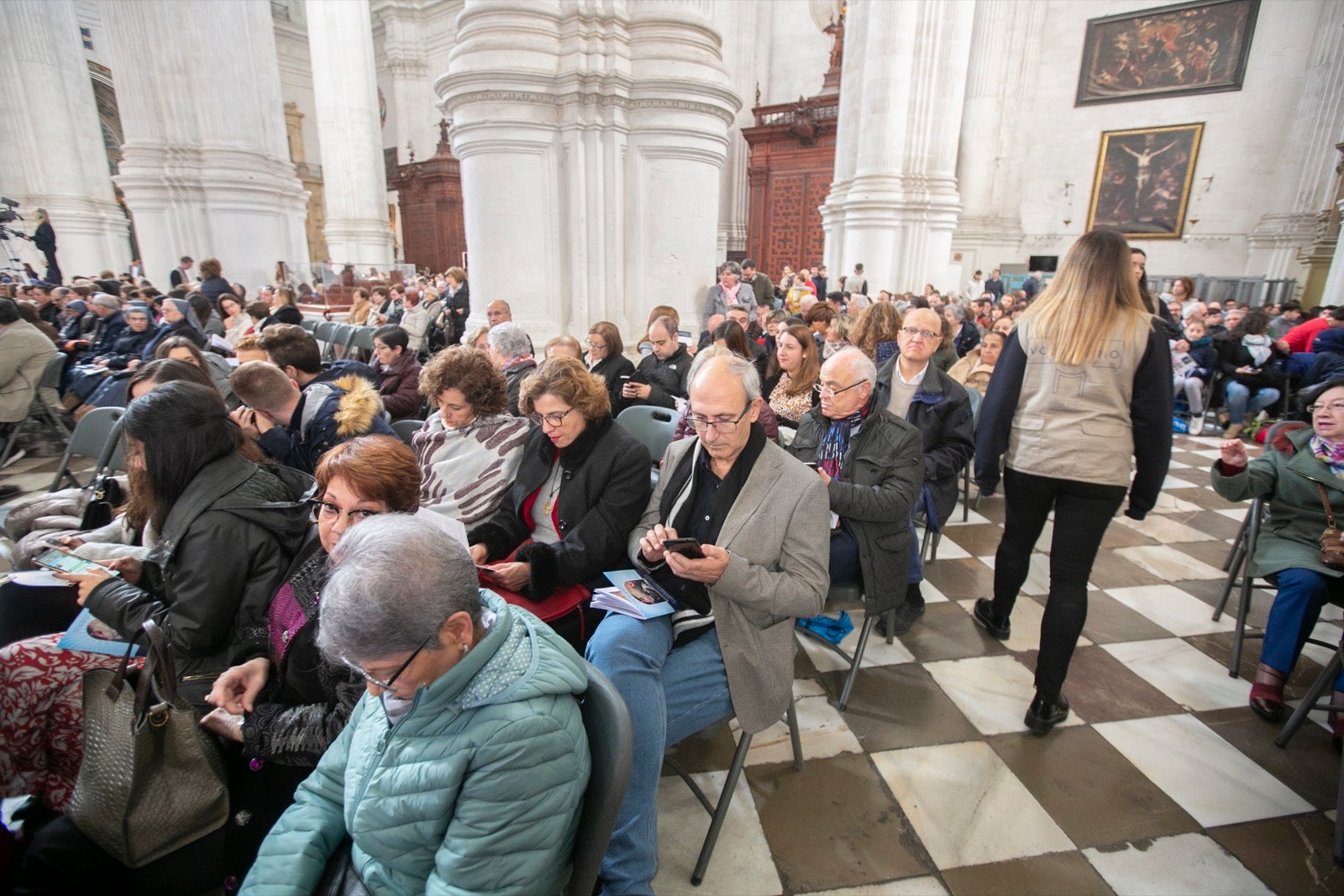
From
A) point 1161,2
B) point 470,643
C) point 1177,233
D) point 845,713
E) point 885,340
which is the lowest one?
point 845,713

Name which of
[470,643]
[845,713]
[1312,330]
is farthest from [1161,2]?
[470,643]

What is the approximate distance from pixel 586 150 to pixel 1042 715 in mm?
4436

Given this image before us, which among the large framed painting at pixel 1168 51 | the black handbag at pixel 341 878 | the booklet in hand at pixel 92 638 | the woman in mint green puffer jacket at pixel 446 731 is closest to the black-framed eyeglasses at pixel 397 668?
the woman in mint green puffer jacket at pixel 446 731

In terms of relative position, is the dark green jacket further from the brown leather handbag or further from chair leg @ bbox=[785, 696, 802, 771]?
chair leg @ bbox=[785, 696, 802, 771]

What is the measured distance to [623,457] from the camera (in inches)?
85.4

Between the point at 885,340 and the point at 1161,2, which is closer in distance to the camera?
the point at 885,340

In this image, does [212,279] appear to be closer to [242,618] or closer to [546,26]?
[546,26]

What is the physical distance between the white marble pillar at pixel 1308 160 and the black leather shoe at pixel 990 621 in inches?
533

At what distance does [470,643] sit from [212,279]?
8.56m

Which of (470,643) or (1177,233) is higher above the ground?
(1177,233)

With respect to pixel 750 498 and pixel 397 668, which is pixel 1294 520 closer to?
pixel 750 498

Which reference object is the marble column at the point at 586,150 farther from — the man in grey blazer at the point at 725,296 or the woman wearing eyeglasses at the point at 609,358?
the woman wearing eyeglasses at the point at 609,358

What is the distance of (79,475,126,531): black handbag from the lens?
2.21 meters

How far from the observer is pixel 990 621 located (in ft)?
9.46
